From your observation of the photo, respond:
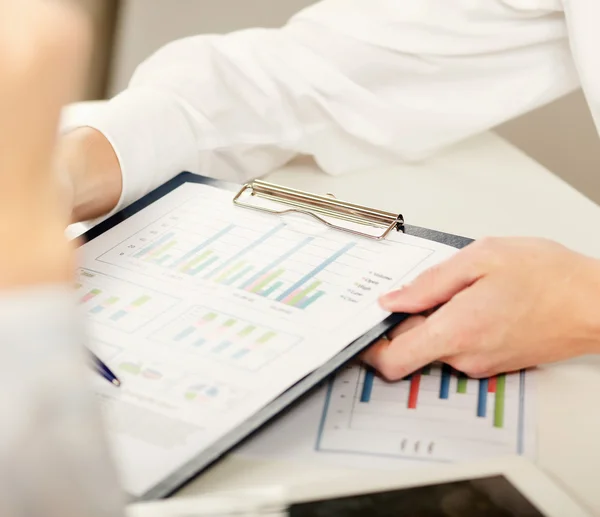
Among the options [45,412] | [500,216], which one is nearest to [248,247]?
[500,216]

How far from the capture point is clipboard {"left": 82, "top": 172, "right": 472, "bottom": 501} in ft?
1.28

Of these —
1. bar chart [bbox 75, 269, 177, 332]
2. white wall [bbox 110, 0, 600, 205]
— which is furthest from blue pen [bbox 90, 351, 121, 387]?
white wall [bbox 110, 0, 600, 205]

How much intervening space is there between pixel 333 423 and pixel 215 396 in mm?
69

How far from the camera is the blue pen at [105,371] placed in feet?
1.42

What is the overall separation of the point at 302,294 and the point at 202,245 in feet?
0.31

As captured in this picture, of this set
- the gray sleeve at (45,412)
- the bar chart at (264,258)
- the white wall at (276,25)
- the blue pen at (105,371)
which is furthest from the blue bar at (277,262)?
the white wall at (276,25)

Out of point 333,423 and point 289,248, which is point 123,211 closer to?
point 289,248

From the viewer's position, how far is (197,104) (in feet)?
2.40

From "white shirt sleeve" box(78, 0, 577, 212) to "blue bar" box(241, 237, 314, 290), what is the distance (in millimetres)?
193

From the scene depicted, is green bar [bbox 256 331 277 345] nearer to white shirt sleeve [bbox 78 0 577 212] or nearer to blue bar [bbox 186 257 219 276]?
blue bar [bbox 186 257 219 276]

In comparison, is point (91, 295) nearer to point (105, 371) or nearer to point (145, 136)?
point (105, 371)

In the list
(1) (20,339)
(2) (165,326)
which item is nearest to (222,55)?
(2) (165,326)

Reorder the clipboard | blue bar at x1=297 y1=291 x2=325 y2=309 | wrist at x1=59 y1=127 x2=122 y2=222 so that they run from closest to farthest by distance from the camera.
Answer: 1. the clipboard
2. blue bar at x1=297 y1=291 x2=325 y2=309
3. wrist at x1=59 y1=127 x2=122 y2=222

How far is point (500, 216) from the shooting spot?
27.3 inches
